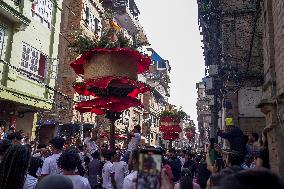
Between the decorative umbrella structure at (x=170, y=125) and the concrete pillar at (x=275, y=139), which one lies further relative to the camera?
the decorative umbrella structure at (x=170, y=125)

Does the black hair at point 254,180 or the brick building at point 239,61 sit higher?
the brick building at point 239,61

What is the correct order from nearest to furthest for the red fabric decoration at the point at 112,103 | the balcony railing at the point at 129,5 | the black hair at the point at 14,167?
the black hair at the point at 14,167 < the red fabric decoration at the point at 112,103 < the balcony railing at the point at 129,5

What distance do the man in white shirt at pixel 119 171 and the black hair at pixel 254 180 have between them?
6014mm

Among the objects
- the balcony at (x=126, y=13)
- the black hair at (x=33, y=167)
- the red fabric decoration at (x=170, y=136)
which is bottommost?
the black hair at (x=33, y=167)

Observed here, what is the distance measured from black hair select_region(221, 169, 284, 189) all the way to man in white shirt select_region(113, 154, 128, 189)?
19.7 feet

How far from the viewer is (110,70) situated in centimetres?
499

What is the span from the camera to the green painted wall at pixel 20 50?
16.0m

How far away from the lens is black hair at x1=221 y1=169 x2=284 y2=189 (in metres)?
1.46

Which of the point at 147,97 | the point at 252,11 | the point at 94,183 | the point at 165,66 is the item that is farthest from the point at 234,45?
the point at 165,66

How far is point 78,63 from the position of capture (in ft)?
18.1

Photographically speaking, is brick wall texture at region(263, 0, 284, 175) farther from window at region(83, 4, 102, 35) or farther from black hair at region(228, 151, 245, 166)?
window at region(83, 4, 102, 35)

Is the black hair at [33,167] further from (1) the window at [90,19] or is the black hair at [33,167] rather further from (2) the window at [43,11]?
(1) the window at [90,19]

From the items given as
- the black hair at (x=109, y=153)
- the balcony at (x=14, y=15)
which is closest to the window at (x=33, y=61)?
the balcony at (x=14, y=15)

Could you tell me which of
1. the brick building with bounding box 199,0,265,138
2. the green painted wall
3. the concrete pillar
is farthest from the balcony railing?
the concrete pillar
